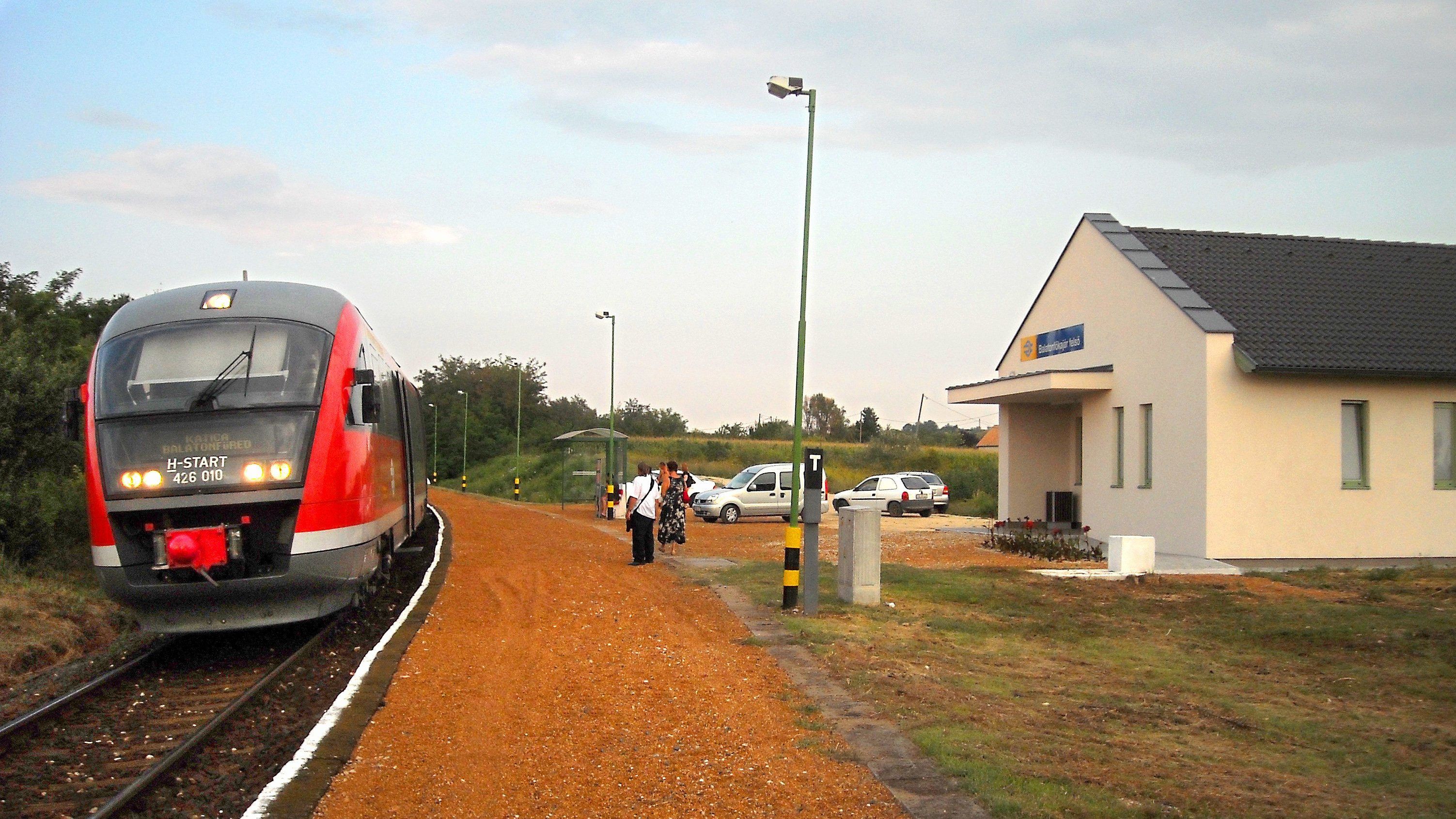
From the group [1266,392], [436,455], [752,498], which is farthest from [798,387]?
[436,455]

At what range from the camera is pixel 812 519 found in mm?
12359

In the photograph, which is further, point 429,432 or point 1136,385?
point 429,432

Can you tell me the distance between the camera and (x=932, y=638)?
11.4 metres

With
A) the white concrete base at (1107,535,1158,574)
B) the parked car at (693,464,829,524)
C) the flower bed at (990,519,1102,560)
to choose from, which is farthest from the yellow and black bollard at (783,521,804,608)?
the parked car at (693,464,829,524)

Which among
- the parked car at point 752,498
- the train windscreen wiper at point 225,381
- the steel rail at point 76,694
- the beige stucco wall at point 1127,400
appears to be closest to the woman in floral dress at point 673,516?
the beige stucco wall at point 1127,400

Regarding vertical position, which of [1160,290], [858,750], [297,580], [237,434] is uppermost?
→ [1160,290]

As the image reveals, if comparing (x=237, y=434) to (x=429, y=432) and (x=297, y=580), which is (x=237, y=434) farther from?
(x=429, y=432)

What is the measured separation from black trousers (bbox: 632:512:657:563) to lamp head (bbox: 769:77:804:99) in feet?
25.7

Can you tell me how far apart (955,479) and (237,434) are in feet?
148

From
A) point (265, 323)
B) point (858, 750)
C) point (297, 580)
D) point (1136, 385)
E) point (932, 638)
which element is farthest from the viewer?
point (1136, 385)

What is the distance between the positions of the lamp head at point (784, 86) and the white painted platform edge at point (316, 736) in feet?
23.0

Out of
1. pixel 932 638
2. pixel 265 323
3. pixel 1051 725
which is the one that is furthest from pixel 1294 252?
pixel 265 323

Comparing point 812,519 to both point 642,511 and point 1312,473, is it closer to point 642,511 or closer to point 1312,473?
point 642,511

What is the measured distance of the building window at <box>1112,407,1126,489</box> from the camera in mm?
21812
